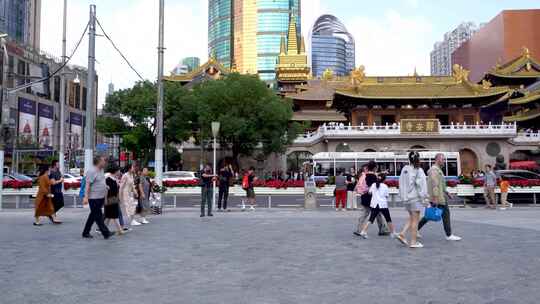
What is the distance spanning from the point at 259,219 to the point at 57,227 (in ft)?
19.1

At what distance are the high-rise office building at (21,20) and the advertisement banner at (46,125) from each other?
A: 957 centimetres

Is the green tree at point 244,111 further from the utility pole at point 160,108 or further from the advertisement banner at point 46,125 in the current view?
the advertisement banner at point 46,125

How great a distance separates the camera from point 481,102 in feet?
144

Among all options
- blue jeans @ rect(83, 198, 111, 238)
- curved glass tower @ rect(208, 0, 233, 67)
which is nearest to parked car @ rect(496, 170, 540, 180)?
blue jeans @ rect(83, 198, 111, 238)

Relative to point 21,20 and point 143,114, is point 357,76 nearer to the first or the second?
point 143,114

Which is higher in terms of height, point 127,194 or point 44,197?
point 127,194

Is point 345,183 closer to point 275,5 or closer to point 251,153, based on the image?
point 251,153

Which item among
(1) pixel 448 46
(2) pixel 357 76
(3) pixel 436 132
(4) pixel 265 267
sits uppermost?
(1) pixel 448 46

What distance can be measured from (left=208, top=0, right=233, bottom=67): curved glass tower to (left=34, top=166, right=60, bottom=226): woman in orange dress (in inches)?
4652

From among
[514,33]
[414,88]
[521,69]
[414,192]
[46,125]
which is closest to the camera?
[414,192]

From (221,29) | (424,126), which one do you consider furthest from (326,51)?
(424,126)

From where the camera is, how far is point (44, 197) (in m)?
12.7

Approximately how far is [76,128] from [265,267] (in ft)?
243

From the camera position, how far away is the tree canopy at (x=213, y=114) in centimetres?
3678
